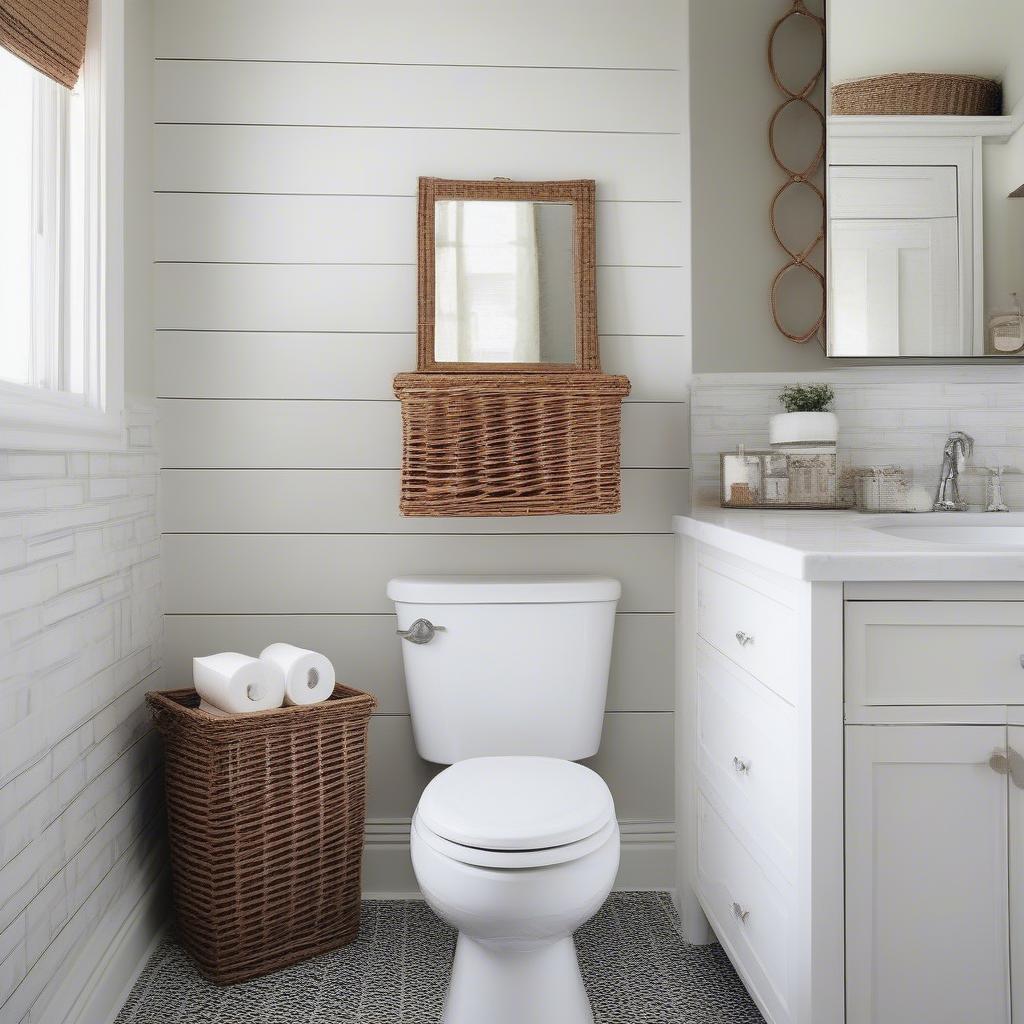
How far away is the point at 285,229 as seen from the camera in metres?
1.97

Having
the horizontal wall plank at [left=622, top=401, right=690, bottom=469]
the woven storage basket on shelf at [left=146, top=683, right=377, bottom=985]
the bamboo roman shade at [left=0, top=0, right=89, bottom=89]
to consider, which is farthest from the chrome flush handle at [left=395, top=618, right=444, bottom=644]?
the bamboo roman shade at [left=0, top=0, right=89, bottom=89]

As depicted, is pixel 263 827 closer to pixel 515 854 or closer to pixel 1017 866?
pixel 515 854

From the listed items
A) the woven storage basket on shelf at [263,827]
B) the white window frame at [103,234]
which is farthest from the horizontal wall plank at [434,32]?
the woven storage basket on shelf at [263,827]

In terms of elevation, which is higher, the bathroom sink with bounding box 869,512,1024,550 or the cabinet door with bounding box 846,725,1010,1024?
the bathroom sink with bounding box 869,512,1024,550

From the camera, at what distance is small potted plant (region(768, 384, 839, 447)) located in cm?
184

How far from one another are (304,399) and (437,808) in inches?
38.9

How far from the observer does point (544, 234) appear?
1962mm

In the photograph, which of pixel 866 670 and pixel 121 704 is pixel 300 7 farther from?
pixel 866 670

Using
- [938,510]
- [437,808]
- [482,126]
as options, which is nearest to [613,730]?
[437,808]

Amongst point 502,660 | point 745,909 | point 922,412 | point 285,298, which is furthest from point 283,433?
point 922,412

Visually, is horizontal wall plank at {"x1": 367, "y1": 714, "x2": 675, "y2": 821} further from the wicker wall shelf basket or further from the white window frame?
the white window frame

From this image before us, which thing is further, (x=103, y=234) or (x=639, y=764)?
(x=639, y=764)

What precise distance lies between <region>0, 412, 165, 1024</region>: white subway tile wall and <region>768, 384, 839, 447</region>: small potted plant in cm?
134

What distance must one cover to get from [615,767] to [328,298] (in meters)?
1.25
